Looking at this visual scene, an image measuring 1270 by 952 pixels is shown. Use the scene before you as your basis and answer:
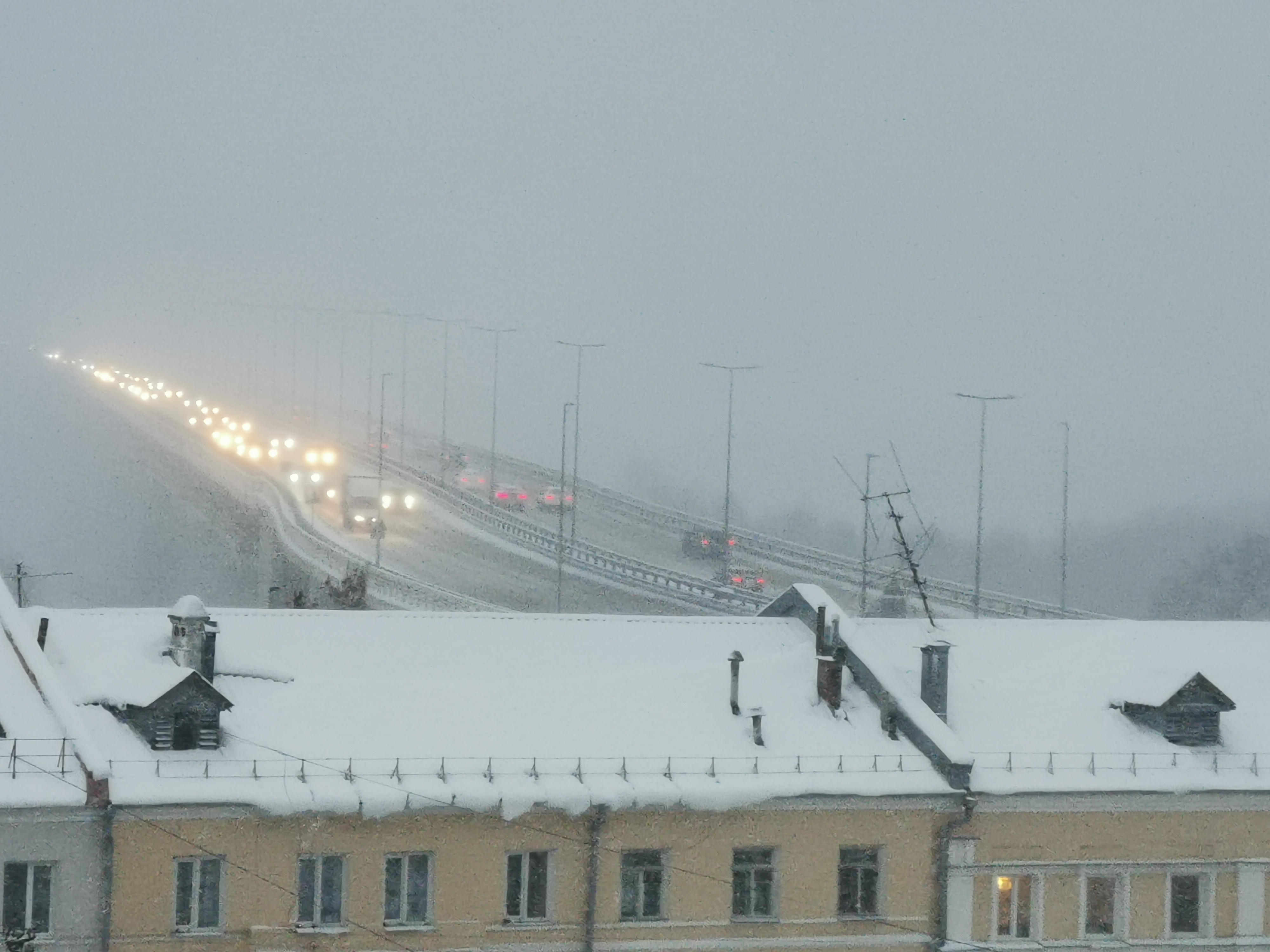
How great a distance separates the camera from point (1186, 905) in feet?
103

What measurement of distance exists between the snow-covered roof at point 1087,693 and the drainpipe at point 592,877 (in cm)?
627

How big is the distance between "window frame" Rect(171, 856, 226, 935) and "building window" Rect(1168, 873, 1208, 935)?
52.0ft

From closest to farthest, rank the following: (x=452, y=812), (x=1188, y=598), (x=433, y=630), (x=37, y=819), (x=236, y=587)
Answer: (x=37, y=819), (x=452, y=812), (x=433, y=630), (x=236, y=587), (x=1188, y=598)

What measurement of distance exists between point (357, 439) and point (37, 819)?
13480 cm

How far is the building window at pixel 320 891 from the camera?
27.7 metres

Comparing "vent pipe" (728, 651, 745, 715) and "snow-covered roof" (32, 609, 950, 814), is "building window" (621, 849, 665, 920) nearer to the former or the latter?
"snow-covered roof" (32, 609, 950, 814)

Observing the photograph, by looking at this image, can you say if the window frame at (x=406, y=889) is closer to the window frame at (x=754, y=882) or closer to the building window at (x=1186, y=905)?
the window frame at (x=754, y=882)

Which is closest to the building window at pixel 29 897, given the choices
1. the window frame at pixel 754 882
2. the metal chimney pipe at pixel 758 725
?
the window frame at pixel 754 882

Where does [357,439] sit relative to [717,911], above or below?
above

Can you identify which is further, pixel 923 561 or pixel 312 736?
pixel 923 561

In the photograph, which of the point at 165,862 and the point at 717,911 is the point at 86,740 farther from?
the point at 717,911

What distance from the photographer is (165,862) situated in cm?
2670

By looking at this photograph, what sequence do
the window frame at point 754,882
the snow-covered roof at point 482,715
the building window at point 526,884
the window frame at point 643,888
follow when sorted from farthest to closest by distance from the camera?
the window frame at point 754,882
the window frame at point 643,888
the building window at point 526,884
the snow-covered roof at point 482,715

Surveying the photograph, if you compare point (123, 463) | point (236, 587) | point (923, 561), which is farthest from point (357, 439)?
point (236, 587)
